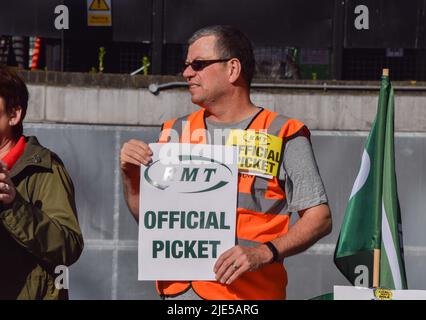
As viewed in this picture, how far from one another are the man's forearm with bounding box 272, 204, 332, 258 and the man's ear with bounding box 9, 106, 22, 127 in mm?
1275

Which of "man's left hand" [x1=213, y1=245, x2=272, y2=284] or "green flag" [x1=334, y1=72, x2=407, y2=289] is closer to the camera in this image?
"man's left hand" [x1=213, y1=245, x2=272, y2=284]

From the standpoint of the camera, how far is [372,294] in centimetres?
646

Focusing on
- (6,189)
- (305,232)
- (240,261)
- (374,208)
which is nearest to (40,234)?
(6,189)

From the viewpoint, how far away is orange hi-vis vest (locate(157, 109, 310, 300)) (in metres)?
5.71

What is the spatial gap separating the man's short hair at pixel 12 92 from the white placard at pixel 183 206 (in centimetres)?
68

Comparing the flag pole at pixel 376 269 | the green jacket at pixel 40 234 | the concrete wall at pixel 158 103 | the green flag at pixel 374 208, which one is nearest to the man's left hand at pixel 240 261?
the green jacket at pixel 40 234

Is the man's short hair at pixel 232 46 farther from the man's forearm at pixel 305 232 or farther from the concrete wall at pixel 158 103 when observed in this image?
the concrete wall at pixel 158 103

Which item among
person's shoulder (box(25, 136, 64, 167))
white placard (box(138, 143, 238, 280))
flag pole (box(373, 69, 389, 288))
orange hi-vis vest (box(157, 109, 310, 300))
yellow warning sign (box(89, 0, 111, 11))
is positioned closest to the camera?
person's shoulder (box(25, 136, 64, 167))

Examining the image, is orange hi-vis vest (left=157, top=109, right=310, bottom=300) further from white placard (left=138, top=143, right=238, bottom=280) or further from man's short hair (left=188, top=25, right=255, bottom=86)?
man's short hair (left=188, top=25, right=255, bottom=86)

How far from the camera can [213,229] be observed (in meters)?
5.82

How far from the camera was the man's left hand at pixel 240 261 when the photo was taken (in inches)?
219

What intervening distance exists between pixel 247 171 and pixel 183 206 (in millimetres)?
360

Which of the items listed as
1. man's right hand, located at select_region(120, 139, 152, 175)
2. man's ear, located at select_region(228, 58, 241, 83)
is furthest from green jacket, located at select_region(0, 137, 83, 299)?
man's ear, located at select_region(228, 58, 241, 83)
